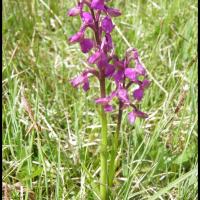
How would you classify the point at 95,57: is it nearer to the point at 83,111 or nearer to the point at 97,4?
the point at 97,4

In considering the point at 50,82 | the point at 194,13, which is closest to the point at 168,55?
the point at 194,13

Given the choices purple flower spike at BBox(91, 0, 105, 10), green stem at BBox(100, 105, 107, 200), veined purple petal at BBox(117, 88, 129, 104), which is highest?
purple flower spike at BBox(91, 0, 105, 10)

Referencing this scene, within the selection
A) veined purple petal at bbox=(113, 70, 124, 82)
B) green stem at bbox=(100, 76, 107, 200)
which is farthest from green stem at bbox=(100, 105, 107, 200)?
veined purple petal at bbox=(113, 70, 124, 82)

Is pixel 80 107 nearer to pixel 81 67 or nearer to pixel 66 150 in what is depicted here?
pixel 66 150

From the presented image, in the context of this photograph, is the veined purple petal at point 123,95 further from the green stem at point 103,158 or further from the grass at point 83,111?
the grass at point 83,111

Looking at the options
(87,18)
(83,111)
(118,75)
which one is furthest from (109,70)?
(83,111)

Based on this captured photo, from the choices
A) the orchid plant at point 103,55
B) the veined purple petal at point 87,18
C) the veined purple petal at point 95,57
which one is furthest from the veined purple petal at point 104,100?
the veined purple petal at point 87,18

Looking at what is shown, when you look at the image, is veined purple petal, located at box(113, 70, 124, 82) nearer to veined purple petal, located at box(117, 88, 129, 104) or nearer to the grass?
veined purple petal, located at box(117, 88, 129, 104)

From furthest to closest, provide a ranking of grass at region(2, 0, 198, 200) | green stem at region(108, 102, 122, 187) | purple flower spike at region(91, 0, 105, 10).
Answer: grass at region(2, 0, 198, 200) → green stem at region(108, 102, 122, 187) → purple flower spike at region(91, 0, 105, 10)
